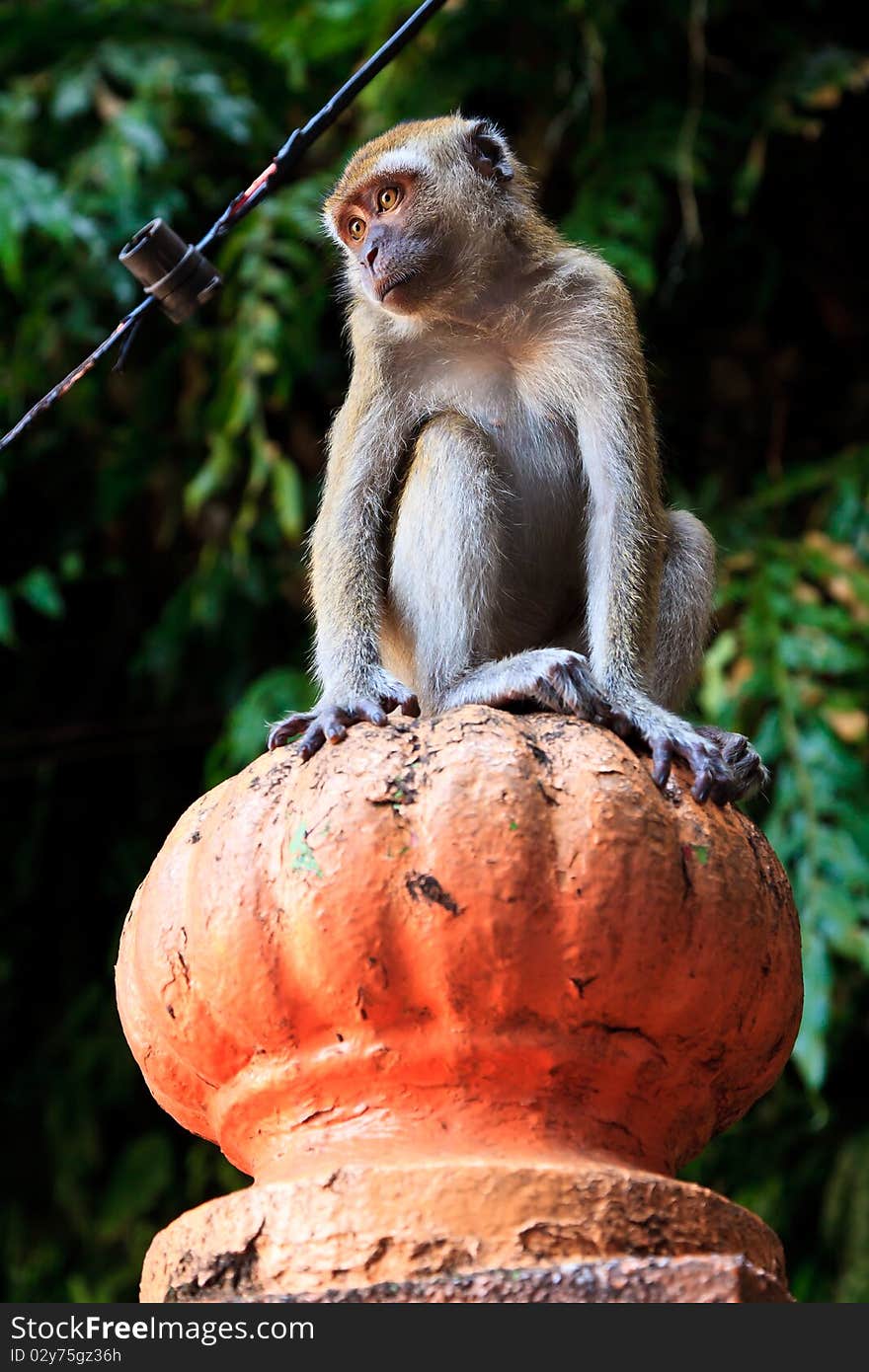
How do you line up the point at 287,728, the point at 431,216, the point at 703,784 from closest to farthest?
the point at 703,784
the point at 287,728
the point at 431,216

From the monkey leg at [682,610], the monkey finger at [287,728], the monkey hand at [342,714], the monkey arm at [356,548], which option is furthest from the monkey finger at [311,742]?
the monkey leg at [682,610]

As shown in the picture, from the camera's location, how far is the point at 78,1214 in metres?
8.39

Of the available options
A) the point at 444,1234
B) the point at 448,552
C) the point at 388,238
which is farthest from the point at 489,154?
the point at 444,1234

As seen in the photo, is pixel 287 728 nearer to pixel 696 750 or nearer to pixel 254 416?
pixel 696 750

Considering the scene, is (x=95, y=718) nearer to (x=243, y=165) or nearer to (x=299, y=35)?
(x=243, y=165)

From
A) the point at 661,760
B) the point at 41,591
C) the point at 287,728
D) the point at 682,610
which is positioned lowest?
Answer: the point at 682,610

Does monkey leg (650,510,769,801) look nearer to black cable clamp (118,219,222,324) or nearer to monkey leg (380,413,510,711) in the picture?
monkey leg (380,413,510,711)

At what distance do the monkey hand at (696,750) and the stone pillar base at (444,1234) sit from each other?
0.81 m

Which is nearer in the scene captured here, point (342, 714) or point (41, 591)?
point (342, 714)

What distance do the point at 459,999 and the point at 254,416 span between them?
5.26 meters

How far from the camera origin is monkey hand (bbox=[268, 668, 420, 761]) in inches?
131

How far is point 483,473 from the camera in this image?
4.33 m

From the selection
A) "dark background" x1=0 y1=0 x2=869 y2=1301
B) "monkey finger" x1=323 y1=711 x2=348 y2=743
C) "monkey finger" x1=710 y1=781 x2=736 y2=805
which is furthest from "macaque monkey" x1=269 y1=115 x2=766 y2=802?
"dark background" x1=0 y1=0 x2=869 y2=1301

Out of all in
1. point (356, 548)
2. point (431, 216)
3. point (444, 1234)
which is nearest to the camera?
point (444, 1234)
